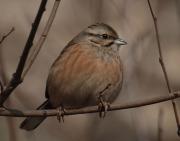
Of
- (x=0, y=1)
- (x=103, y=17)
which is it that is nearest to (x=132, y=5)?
(x=103, y=17)

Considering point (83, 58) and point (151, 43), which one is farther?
point (151, 43)

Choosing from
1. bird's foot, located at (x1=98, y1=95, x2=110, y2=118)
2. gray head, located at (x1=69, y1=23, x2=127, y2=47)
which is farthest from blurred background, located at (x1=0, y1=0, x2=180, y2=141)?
bird's foot, located at (x1=98, y1=95, x2=110, y2=118)

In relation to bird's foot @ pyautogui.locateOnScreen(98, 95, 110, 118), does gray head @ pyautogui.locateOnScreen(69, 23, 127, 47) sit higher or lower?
higher

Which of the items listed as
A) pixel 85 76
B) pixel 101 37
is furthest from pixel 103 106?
pixel 101 37

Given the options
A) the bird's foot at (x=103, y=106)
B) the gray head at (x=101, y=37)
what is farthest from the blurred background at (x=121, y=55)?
the bird's foot at (x=103, y=106)

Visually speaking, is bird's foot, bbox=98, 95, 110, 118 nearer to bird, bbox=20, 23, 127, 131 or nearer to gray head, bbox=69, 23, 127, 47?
bird, bbox=20, 23, 127, 131

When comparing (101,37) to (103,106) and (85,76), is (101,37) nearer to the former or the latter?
(85,76)

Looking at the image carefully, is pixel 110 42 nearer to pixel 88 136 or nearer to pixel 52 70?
pixel 52 70
